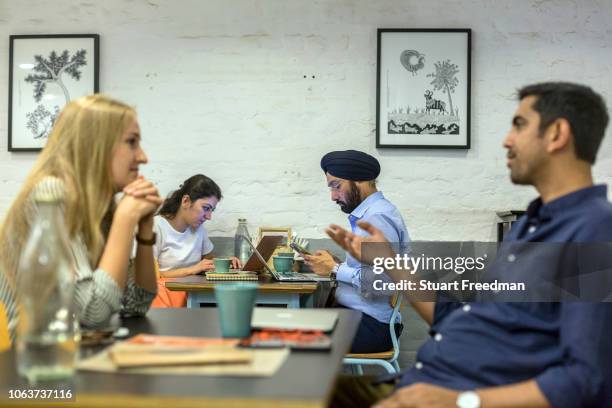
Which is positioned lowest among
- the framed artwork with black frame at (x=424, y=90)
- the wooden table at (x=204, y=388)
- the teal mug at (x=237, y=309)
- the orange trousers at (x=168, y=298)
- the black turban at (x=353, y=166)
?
the orange trousers at (x=168, y=298)

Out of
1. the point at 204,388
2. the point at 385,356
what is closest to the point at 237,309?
the point at 204,388

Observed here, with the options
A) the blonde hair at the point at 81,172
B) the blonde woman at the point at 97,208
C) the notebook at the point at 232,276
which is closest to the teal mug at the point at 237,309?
the blonde woman at the point at 97,208

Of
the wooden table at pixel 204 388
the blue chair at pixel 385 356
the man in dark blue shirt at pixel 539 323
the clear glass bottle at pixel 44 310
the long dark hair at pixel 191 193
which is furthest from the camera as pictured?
the long dark hair at pixel 191 193

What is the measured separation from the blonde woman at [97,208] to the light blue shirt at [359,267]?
1.44 meters

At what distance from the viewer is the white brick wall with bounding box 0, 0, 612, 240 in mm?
4551

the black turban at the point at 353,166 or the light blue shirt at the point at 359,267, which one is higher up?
the black turban at the point at 353,166

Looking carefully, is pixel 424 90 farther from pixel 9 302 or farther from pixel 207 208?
pixel 9 302

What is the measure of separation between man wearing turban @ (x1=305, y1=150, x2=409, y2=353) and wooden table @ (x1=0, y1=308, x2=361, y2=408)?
173cm

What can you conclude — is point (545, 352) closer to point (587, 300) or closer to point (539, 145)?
point (587, 300)

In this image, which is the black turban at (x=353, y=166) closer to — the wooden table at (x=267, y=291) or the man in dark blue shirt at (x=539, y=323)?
the wooden table at (x=267, y=291)

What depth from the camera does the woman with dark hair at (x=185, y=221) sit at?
13.9 ft

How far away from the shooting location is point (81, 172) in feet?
5.65

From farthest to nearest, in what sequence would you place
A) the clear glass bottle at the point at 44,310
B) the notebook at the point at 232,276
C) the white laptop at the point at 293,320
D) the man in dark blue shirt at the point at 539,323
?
the notebook at the point at 232,276, the white laptop at the point at 293,320, the man in dark blue shirt at the point at 539,323, the clear glass bottle at the point at 44,310

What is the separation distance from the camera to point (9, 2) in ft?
15.7
